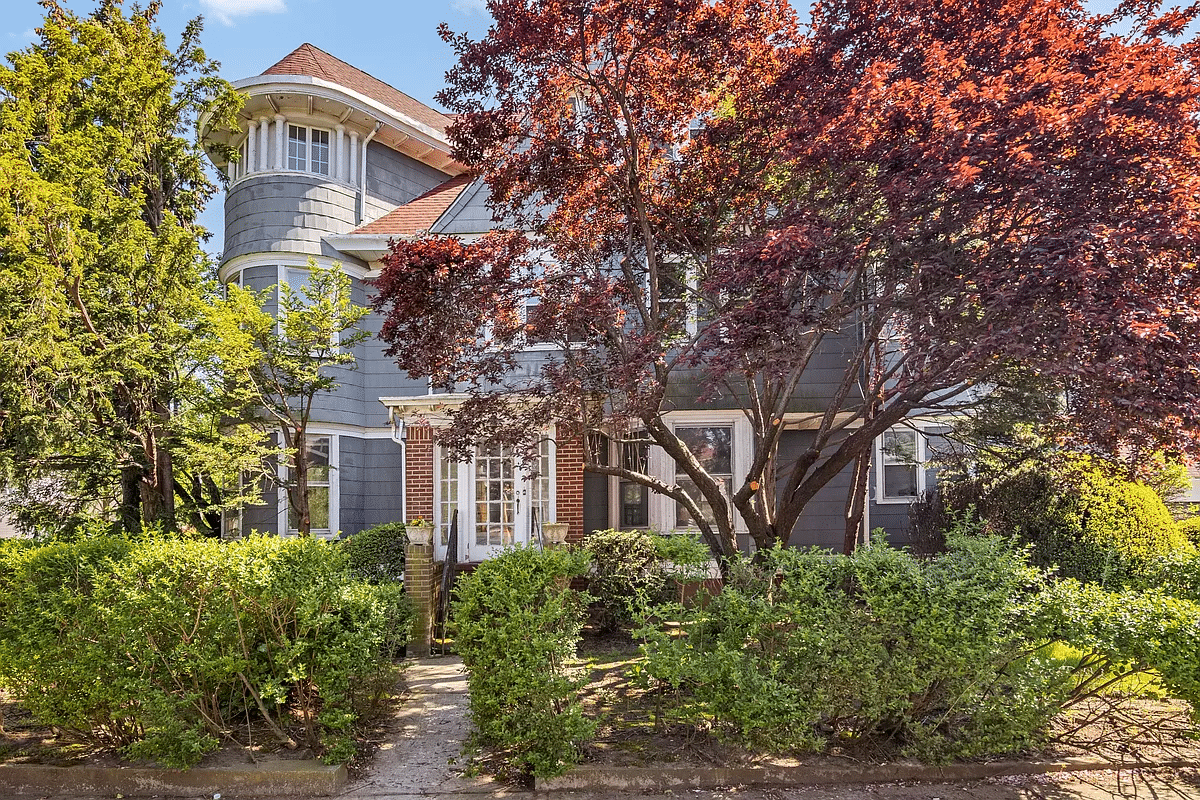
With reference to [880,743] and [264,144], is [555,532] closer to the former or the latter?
[880,743]

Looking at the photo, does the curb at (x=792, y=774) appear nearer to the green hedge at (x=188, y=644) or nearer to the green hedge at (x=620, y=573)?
the green hedge at (x=188, y=644)

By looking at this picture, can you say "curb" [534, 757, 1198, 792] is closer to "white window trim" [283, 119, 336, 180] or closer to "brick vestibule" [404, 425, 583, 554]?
"brick vestibule" [404, 425, 583, 554]

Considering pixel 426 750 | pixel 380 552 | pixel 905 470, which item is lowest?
pixel 426 750

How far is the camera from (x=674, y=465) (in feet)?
37.1

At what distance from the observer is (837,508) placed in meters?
11.7

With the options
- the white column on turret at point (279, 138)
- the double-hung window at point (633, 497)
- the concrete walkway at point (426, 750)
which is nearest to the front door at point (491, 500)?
the double-hung window at point (633, 497)

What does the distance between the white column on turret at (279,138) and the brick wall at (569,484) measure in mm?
7576

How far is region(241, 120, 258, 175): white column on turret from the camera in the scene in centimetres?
1325

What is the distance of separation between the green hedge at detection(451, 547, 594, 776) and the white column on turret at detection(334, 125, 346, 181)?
10.7 m

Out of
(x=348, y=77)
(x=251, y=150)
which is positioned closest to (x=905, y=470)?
(x=251, y=150)

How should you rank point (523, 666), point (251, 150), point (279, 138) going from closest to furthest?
point (523, 666), point (279, 138), point (251, 150)

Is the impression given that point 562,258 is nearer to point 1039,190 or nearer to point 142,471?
point 1039,190

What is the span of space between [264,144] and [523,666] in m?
11.9

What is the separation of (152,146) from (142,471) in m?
4.40
